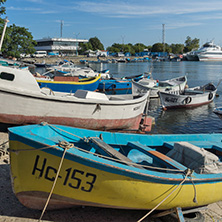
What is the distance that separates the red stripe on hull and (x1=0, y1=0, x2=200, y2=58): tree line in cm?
1886

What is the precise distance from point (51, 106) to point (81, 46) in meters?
136

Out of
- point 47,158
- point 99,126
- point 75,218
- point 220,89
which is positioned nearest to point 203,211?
point 75,218

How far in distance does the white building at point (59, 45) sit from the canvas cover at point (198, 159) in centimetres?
12498

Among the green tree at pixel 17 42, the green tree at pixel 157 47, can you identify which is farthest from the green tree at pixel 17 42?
the green tree at pixel 157 47

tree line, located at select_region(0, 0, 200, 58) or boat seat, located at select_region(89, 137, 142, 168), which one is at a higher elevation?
tree line, located at select_region(0, 0, 200, 58)

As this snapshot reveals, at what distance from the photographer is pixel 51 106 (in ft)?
34.2

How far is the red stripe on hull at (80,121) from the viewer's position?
10242 mm

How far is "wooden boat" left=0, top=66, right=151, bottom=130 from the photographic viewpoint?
31.9 feet

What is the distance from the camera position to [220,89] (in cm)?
3291

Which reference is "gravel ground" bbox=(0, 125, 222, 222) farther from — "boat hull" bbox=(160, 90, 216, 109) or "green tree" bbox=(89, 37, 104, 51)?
"green tree" bbox=(89, 37, 104, 51)

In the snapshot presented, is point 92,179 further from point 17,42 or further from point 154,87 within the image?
point 17,42

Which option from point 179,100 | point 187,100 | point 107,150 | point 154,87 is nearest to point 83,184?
point 107,150

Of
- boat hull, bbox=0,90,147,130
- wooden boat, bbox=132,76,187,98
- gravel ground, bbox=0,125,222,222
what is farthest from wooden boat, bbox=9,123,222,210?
wooden boat, bbox=132,76,187,98

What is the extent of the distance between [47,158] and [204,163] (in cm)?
356
